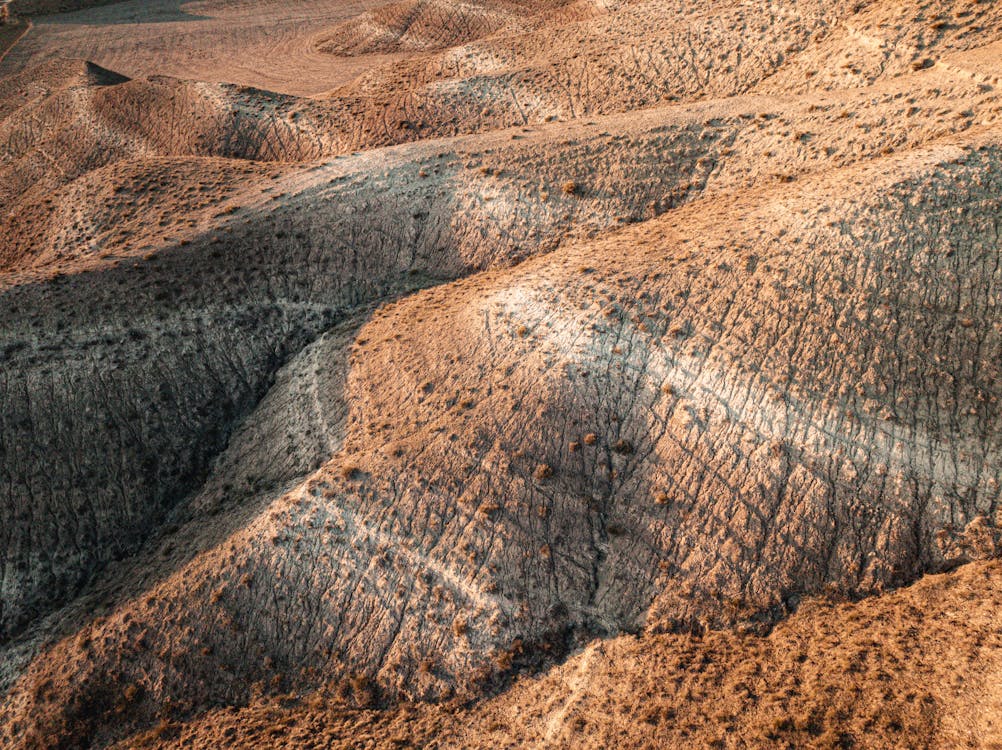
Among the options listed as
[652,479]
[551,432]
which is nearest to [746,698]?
[652,479]

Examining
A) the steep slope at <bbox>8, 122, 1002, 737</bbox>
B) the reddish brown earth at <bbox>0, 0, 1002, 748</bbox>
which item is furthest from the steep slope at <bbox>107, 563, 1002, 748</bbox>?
the steep slope at <bbox>8, 122, 1002, 737</bbox>

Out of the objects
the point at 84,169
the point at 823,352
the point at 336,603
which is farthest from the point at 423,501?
the point at 84,169

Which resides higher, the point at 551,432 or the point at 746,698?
the point at 551,432

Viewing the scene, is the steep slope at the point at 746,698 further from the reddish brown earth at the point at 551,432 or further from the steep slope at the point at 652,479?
the steep slope at the point at 652,479

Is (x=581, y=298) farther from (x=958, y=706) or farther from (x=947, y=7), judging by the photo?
(x=947, y=7)

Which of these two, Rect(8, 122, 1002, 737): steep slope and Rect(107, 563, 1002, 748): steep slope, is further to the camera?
Rect(8, 122, 1002, 737): steep slope

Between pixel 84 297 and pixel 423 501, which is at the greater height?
pixel 84 297

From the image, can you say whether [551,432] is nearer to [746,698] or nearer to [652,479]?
[652,479]

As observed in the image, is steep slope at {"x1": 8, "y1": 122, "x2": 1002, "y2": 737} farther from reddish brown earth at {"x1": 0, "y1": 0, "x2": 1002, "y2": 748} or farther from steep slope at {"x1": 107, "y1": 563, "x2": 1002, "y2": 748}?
steep slope at {"x1": 107, "y1": 563, "x2": 1002, "y2": 748}
